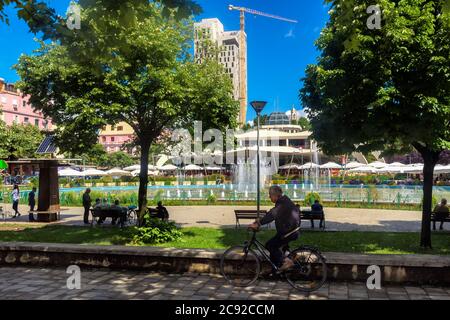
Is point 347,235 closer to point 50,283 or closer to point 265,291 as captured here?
point 265,291

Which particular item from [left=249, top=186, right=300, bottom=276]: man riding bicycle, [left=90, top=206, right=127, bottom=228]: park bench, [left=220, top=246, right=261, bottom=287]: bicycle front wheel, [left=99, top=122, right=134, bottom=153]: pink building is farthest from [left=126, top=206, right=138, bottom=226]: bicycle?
[left=99, top=122, right=134, bottom=153]: pink building

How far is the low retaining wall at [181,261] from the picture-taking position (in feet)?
21.1

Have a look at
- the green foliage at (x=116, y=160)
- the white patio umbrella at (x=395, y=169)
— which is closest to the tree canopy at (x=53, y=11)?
the white patio umbrella at (x=395, y=169)

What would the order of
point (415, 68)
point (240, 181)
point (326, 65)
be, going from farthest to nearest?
point (240, 181), point (326, 65), point (415, 68)

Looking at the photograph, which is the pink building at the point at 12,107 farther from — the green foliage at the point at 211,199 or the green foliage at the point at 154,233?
the green foliage at the point at 154,233

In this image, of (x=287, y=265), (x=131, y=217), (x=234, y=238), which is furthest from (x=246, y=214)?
(x=287, y=265)

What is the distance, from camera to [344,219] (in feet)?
55.8

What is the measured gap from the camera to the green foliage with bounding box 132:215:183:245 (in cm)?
1045

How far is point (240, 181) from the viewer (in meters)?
37.9

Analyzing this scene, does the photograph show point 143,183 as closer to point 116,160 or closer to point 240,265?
point 240,265

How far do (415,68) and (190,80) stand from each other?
596cm

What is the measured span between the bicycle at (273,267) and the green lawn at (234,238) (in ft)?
10.2
